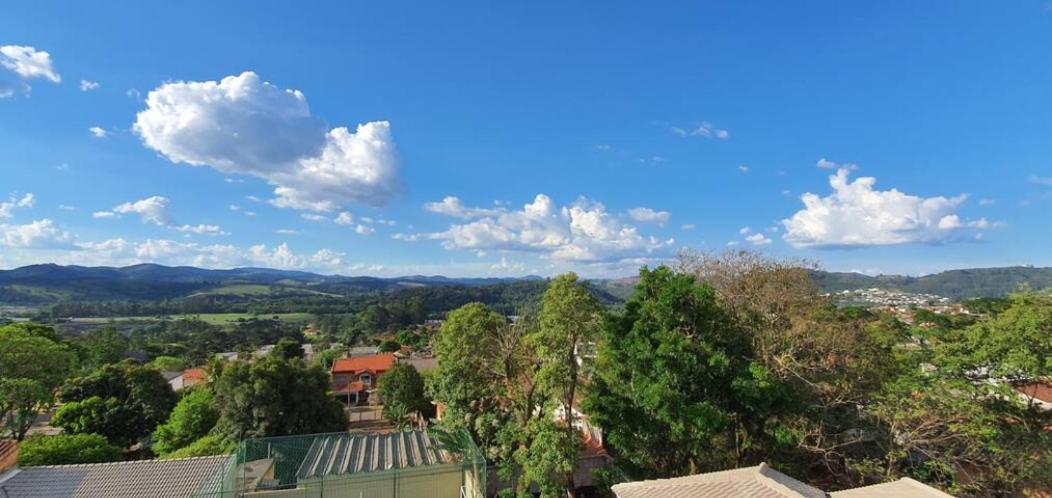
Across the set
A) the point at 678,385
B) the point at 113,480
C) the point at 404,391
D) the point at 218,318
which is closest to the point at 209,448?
the point at 113,480

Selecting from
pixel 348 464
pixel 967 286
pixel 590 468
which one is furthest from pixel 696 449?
pixel 967 286

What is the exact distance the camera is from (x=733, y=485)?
692 centimetres

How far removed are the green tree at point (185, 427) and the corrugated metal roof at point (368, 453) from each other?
8128 mm

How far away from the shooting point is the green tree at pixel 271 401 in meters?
15.7

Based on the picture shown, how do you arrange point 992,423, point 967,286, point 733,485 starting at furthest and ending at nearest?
point 967,286 < point 992,423 < point 733,485

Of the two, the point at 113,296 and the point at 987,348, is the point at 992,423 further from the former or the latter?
the point at 113,296

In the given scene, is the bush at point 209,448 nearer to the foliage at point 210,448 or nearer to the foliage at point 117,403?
the foliage at point 210,448

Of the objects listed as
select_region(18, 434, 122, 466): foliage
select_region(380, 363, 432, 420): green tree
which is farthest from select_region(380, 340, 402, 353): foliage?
select_region(18, 434, 122, 466): foliage

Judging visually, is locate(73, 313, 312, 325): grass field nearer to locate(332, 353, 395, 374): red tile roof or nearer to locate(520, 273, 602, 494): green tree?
locate(332, 353, 395, 374): red tile roof

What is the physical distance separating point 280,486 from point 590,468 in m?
7.87

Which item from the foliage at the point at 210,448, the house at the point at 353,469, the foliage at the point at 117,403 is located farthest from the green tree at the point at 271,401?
the foliage at the point at 117,403

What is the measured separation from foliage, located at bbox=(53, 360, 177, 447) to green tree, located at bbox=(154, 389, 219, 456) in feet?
6.78

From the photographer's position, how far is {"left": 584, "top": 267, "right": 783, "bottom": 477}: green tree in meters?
9.47

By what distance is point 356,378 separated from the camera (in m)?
35.5
